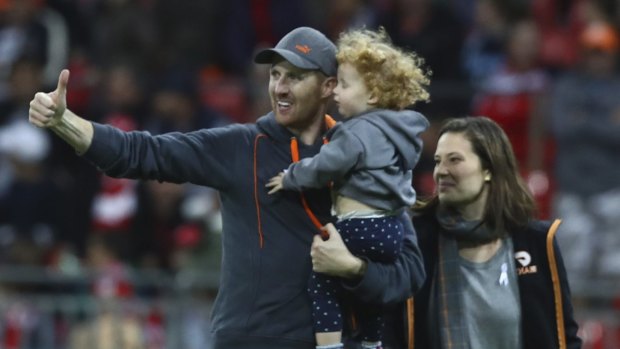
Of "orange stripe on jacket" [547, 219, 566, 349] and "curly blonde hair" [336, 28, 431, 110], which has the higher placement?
"curly blonde hair" [336, 28, 431, 110]

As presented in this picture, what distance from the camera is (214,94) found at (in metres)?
12.1

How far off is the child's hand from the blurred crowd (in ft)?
14.8

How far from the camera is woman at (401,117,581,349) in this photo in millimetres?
5812

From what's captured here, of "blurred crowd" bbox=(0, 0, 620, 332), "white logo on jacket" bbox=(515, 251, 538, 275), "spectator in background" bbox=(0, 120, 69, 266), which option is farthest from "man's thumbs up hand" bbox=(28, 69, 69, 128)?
"spectator in background" bbox=(0, 120, 69, 266)

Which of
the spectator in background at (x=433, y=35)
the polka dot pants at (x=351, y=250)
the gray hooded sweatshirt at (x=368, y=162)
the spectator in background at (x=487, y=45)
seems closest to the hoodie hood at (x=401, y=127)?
the gray hooded sweatshirt at (x=368, y=162)

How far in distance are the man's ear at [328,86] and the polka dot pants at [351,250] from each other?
1.63ft

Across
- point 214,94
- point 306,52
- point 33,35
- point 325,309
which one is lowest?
point 325,309

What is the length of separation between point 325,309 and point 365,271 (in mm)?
193

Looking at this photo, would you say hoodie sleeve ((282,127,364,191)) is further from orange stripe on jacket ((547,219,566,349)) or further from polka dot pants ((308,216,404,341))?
orange stripe on jacket ((547,219,566,349))

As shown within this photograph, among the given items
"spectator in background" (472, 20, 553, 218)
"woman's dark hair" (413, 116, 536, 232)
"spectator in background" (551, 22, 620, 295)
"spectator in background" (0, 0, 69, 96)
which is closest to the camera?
"woman's dark hair" (413, 116, 536, 232)

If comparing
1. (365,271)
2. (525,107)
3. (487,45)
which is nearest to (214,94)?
(487,45)

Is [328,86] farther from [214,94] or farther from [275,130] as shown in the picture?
[214,94]

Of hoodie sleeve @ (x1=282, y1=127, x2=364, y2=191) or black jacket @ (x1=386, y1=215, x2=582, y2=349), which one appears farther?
black jacket @ (x1=386, y1=215, x2=582, y2=349)

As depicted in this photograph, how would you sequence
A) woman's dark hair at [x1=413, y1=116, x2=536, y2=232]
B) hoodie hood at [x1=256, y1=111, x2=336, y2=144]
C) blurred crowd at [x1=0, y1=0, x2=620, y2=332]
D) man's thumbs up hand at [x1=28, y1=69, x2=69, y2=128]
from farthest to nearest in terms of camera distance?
blurred crowd at [x1=0, y1=0, x2=620, y2=332] → woman's dark hair at [x1=413, y1=116, x2=536, y2=232] → hoodie hood at [x1=256, y1=111, x2=336, y2=144] → man's thumbs up hand at [x1=28, y1=69, x2=69, y2=128]
